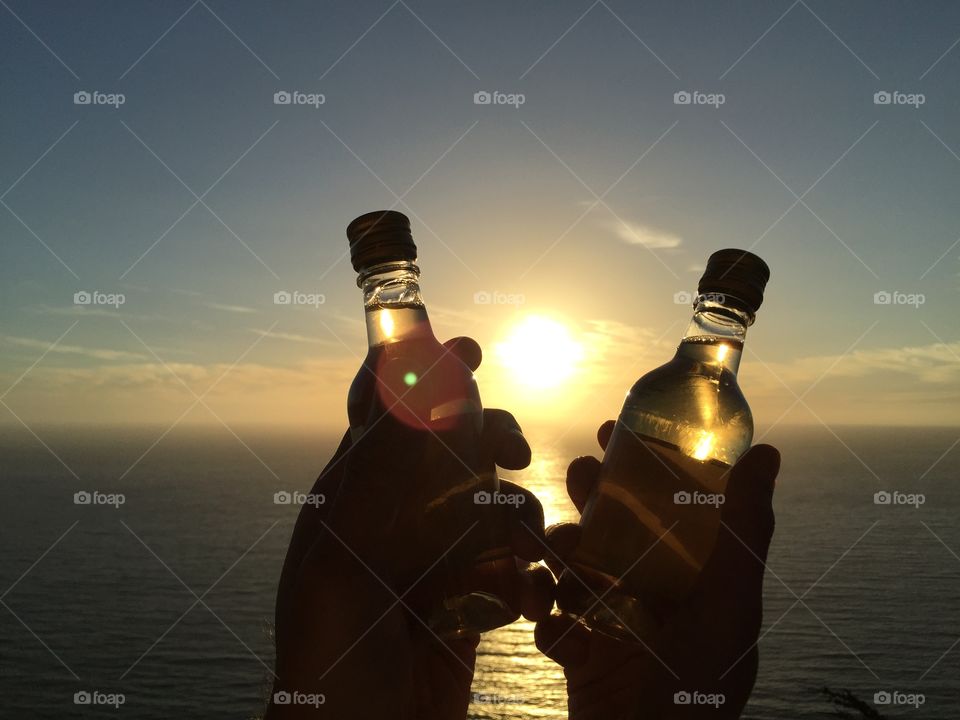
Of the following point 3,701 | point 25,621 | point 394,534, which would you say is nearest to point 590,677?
point 394,534

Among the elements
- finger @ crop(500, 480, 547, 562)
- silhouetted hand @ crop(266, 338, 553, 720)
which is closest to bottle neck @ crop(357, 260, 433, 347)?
silhouetted hand @ crop(266, 338, 553, 720)

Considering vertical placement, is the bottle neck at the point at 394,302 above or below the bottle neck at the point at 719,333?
above

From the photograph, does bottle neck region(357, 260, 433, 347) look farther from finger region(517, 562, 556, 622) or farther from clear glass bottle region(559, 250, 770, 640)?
finger region(517, 562, 556, 622)

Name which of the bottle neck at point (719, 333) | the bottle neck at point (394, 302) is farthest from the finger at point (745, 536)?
the bottle neck at point (394, 302)

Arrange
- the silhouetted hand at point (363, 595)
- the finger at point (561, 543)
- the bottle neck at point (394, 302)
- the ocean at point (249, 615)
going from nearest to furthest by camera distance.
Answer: the silhouetted hand at point (363, 595) < the bottle neck at point (394, 302) < the finger at point (561, 543) < the ocean at point (249, 615)

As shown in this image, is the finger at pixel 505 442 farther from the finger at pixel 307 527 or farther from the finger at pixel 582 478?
the finger at pixel 307 527

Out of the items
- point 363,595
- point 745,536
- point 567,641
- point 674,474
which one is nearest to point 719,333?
point 674,474

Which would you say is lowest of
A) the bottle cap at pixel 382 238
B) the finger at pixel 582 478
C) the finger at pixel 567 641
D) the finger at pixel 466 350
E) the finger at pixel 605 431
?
the finger at pixel 567 641
